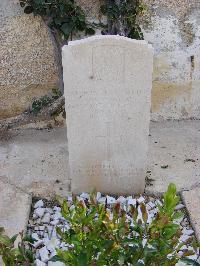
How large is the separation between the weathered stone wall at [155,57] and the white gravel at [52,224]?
1.16m

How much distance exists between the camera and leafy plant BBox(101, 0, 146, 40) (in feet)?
12.6

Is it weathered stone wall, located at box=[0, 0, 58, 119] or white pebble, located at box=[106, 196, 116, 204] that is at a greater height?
weathered stone wall, located at box=[0, 0, 58, 119]

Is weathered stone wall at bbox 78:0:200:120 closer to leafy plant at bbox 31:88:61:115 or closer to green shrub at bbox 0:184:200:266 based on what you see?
leafy plant at bbox 31:88:61:115

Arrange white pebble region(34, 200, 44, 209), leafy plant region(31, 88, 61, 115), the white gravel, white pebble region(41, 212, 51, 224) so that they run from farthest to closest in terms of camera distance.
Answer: leafy plant region(31, 88, 61, 115) < white pebble region(34, 200, 44, 209) < white pebble region(41, 212, 51, 224) < the white gravel

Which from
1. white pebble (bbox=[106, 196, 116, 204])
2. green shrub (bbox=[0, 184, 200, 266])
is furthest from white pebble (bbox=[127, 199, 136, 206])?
green shrub (bbox=[0, 184, 200, 266])

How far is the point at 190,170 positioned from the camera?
3.59m

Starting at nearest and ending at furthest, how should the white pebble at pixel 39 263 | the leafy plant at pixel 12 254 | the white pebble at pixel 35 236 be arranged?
the leafy plant at pixel 12 254 → the white pebble at pixel 39 263 → the white pebble at pixel 35 236

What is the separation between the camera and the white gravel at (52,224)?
2908 mm

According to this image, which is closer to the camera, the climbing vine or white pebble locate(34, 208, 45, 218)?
white pebble locate(34, 208, 45, 218)

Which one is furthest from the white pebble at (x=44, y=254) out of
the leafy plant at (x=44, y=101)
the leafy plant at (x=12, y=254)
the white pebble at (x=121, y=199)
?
the leafy plant at (x=44, y=101)

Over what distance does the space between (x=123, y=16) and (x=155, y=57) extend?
1.44 feet

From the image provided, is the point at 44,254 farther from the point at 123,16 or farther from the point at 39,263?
the point at 123,16

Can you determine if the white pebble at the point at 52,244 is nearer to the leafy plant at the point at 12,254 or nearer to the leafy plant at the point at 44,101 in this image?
the leafy plant at the point at 12,254

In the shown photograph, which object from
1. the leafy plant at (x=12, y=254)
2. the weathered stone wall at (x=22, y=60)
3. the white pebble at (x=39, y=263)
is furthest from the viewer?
the weathered stone wall at (x=22, y=60)
